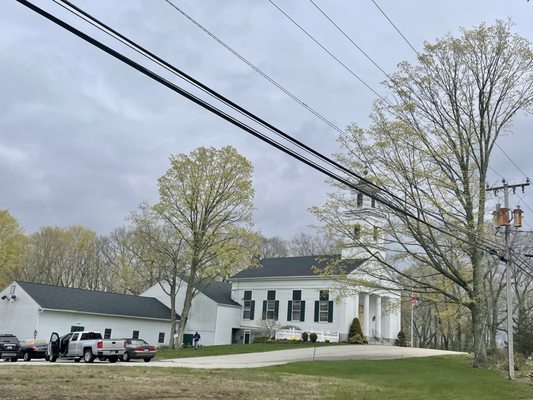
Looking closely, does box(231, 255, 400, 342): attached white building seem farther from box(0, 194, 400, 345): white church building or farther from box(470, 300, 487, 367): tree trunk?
box(470, 300, 487, 367): tree trunk

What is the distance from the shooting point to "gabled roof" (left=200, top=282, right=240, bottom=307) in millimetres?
53188

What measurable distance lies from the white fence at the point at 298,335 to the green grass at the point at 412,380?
51.0ft

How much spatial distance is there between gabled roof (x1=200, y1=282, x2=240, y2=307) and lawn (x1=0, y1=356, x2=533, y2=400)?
2869 centimetres

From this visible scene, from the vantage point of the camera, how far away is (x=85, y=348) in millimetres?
28703

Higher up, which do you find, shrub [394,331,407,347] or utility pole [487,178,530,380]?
utility pole [487,178,530,380]

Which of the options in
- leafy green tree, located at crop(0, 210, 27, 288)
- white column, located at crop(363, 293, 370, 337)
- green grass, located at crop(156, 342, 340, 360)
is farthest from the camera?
leafy green tree, located at crop(0, 210, 27, 288)

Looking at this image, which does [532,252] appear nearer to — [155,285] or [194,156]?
[194,156]

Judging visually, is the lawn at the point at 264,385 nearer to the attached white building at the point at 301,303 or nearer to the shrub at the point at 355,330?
the shrub at the point at 355,330

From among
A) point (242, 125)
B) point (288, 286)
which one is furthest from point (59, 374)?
point (288, 286)

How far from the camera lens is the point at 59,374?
1730 cm

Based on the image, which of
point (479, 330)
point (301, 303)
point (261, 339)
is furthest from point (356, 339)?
point (479, 330)

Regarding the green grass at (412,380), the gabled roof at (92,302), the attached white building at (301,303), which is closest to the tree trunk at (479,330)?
the green grass at (412,380)

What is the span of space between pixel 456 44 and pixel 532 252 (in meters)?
20.5

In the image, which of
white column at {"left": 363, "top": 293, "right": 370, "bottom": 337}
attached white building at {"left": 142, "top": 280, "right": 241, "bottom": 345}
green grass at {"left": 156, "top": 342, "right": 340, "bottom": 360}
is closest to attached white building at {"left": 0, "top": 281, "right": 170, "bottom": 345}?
attached white building at {"left": 142, "top": 280, "right": 241, "bottom": 345}
